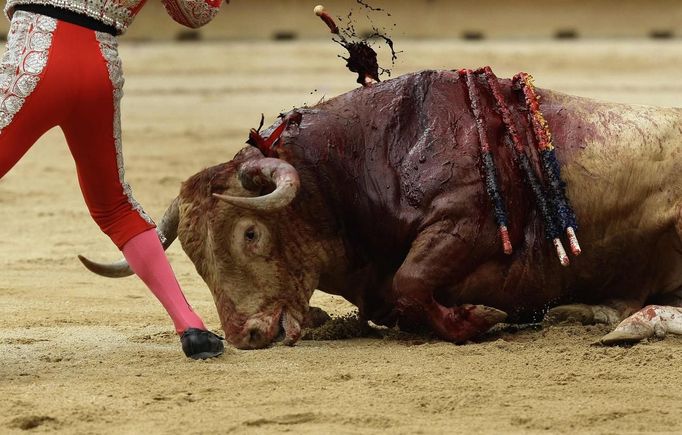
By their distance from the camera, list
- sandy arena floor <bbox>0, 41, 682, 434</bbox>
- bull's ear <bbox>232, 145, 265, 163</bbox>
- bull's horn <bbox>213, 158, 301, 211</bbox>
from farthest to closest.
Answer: bull's ear <bbox>232, 145, 265, 163</bbox>
bull's horn <bbox>213, 158, 301, 211</bbox>
sandy arena floor <bbox>0, 41, 682, 434</bbox>

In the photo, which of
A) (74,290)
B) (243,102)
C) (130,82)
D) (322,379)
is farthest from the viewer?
(130,82)

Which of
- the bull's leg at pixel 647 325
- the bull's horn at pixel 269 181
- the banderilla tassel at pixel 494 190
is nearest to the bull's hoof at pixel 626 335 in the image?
the bull's leg at pixel 647 325

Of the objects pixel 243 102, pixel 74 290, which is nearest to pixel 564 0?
pixel 243 102

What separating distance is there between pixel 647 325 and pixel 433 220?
2.96 feet

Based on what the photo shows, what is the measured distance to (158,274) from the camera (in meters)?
5.48

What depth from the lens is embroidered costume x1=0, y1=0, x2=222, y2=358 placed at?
16.6 feet

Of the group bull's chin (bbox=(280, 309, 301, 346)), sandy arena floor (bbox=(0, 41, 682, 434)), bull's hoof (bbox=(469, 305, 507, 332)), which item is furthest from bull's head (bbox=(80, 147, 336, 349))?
bull's hoof (bbox=(469, 305, 507, 332))

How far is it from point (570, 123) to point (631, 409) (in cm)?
167

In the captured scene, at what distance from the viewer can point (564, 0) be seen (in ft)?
64.9

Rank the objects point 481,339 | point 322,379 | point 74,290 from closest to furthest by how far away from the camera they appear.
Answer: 1. point 322,379
2. point 481,339
3. point 74,290

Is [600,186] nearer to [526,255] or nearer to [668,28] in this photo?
[526,255]

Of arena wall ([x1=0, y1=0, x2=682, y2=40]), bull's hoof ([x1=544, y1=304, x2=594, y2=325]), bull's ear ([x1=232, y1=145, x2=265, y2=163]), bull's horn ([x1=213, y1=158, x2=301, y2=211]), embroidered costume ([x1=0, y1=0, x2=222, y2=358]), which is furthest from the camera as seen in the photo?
arena wall ([x1=0, y1=0, x2=682, y2=40])

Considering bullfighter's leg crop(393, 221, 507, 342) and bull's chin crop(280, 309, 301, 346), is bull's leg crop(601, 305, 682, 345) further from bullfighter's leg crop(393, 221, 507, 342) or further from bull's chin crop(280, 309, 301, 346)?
bull's chin crop(280, 309, 301, 346)

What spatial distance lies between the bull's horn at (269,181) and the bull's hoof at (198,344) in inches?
19.7
